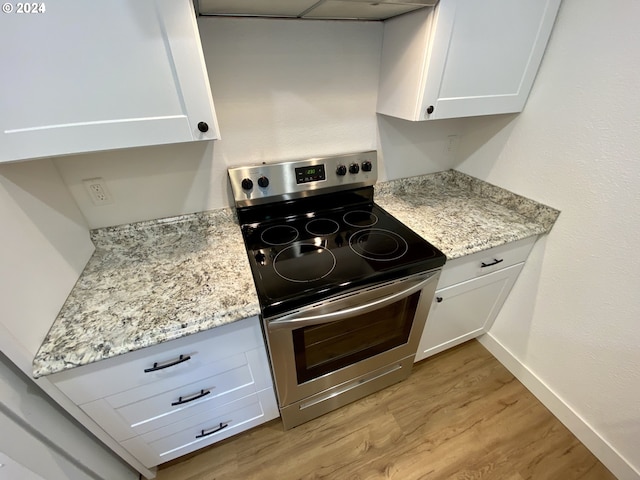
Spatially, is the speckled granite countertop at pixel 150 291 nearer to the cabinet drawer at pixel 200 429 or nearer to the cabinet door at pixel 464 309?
the cabinet drawer at pixel 200 429

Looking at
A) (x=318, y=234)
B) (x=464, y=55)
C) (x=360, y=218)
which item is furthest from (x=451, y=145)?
(x=318, y=234)

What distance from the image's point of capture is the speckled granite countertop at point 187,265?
796 millimetres

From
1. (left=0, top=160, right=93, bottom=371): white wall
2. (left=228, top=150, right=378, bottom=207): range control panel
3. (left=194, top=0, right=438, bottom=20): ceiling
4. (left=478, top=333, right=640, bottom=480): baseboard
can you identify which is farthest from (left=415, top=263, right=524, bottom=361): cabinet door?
(left=0, top=160, right=93, bottom=371): white wall

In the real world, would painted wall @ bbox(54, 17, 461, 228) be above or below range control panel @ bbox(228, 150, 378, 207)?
above

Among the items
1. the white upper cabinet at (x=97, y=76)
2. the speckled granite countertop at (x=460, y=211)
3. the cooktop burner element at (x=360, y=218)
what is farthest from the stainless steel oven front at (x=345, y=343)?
the white upper cabinet at (x=97, y=76)

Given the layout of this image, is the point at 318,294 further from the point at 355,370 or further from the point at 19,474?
the point at 19,474

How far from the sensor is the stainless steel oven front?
977mm

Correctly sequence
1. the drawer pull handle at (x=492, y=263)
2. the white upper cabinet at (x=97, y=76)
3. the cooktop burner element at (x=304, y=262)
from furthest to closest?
the drawer pull handle at (x=492, y=263) → the cooktop burner element at (x=304, y=262) → the white upper cabinet at (x=97, y=76)

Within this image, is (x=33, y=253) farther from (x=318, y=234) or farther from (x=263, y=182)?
(x=318, y=234)

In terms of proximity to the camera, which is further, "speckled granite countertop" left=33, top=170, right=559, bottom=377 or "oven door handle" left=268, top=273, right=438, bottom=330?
"oven door handle" left=268, top=273, right=438, bottom=330

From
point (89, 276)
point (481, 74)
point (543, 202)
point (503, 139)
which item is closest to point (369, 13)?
point (481, 74)

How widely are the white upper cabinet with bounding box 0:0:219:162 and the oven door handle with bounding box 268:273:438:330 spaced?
68cm

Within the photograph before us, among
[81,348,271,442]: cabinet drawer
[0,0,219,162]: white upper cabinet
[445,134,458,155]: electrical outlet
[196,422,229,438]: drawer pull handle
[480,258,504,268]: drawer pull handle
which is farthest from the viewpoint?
[445,134,458,155]: electrical outlet

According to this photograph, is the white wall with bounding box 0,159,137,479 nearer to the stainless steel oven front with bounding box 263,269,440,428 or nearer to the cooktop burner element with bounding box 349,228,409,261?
the stainless steel oven front with bounding box 263,269,440,428
